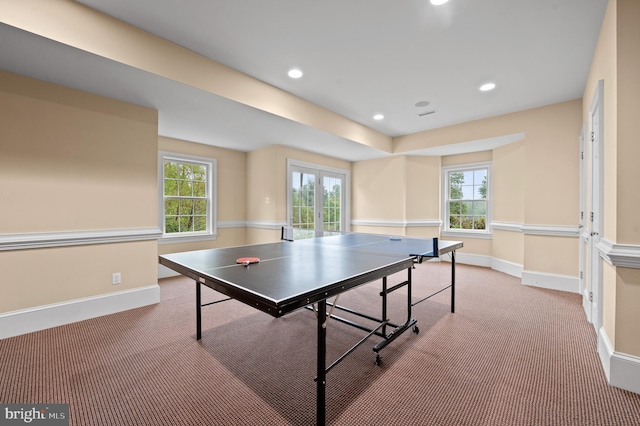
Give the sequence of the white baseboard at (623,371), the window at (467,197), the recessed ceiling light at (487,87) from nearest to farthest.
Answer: the white baseboard at (623,371) < the recessed ceiling light at (487,87) < the window at (467,197)

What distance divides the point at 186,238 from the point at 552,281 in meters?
6.13

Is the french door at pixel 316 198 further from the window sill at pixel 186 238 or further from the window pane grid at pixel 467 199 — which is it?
the window pane grid at pixel 467 199

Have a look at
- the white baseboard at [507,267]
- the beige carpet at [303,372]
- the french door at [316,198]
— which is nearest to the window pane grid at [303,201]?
the french door at [316,198]

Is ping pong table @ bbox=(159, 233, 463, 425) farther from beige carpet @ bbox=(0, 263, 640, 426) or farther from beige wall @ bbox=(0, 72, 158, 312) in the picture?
beige wall @ bbox=(0, 72, 158, 312)

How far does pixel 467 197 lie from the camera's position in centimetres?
612

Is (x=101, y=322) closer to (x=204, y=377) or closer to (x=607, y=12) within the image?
(x=204, y=377)

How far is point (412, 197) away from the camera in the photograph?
628cm

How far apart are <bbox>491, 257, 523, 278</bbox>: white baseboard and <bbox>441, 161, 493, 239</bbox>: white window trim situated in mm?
561

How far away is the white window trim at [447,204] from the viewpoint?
18.8ft

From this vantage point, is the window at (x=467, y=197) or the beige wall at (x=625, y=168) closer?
the beige wall at (x=625, y=168)

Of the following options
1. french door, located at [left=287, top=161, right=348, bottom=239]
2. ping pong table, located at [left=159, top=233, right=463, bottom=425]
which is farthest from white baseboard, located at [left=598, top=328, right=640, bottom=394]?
french door, located at [left=287, top=161, right=348, bottom=239]

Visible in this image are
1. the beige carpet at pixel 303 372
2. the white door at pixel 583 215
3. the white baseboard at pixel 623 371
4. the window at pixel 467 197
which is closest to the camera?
the beige carpet at pixel 303 372

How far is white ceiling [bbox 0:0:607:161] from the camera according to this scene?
2.19 meters

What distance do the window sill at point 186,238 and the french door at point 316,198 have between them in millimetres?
1588
